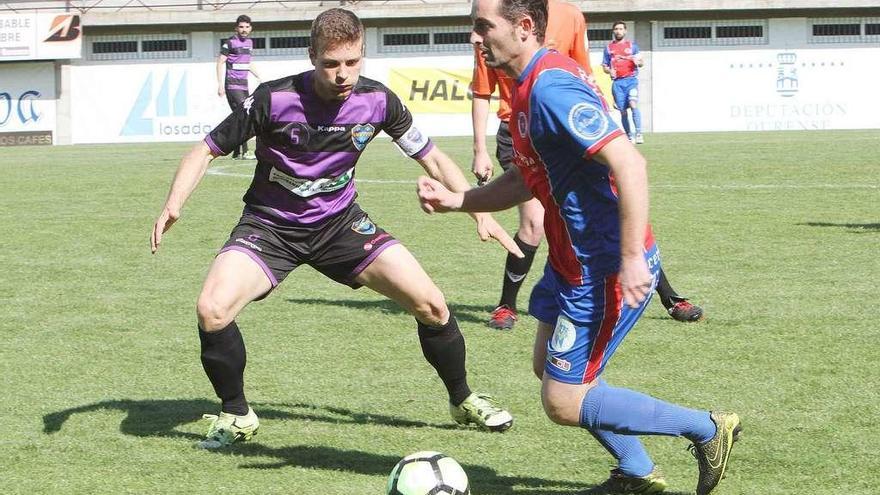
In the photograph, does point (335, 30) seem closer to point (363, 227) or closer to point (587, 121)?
point (363, 227)

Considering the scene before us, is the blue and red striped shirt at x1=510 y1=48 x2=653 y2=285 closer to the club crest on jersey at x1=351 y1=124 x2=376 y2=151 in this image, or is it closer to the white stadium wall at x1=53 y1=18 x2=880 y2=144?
the club crest on jersey at x1=351 y1=124 x2=376 y2=151

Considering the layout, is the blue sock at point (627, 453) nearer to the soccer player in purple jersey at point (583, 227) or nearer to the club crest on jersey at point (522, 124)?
the soccer player in purple jersey at point (583, 227)

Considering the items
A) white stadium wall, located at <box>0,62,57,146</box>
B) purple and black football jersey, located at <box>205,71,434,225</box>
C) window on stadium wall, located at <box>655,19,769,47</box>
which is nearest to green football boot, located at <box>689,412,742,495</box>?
purple and black football jersey, located at <box>205,71,434,225</box>

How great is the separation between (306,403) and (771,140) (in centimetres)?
2236

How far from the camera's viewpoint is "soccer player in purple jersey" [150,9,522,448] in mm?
5254

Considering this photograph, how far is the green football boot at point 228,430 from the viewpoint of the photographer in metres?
5.28

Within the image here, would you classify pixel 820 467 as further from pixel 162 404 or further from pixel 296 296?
pixel 296 296

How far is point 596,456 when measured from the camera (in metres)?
5.05

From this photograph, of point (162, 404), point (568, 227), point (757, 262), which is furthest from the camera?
point (757, 262)

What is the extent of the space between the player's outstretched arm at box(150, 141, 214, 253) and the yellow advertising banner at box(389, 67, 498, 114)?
31463 mm

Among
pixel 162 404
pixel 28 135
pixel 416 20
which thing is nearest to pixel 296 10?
pixel 416 20

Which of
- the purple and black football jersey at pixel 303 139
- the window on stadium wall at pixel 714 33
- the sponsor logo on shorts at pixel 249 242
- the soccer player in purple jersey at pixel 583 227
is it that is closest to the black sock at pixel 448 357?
the purple and black football jersey at pixel 303 139

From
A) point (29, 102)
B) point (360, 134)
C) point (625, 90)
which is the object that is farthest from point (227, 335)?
point (29, 102)

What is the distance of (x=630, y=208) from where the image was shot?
3.78 metres
